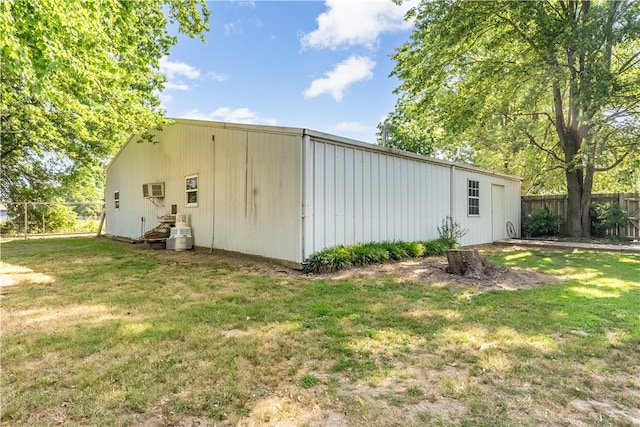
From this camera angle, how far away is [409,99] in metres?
12.7

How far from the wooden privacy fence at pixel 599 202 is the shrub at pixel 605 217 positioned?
270 mm

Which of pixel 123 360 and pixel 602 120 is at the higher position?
pixel 602 120

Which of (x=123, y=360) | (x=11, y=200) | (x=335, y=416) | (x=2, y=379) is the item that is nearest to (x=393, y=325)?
(x=335, y=416)

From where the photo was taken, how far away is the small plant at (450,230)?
9031mm

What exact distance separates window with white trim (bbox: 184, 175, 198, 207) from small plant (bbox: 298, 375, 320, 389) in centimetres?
743

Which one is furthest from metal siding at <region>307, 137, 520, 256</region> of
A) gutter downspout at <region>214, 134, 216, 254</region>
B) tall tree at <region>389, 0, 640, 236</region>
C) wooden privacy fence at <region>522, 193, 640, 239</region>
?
wooden privacy fence at <region>522, 193, 640, 239</region>

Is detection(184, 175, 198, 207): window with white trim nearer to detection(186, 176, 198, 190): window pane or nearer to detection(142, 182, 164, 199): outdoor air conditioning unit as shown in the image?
detection(186, 176, 198, 190): window pane

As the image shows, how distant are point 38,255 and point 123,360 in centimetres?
740

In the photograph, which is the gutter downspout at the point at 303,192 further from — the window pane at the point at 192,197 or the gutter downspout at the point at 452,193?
the gutter downspout at the point at 452,193

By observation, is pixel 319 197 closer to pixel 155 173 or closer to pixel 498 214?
pixel 155 173

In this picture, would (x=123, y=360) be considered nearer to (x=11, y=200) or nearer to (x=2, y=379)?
(x=2, y=379)

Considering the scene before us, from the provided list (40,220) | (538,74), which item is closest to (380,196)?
(538,74)

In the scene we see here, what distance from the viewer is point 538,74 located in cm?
914

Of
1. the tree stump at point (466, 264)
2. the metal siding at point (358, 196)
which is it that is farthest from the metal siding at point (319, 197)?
the tree stump at point (466, 264)
